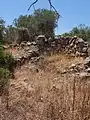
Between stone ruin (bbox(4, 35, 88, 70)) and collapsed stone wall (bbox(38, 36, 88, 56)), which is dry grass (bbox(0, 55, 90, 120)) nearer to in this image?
stone ruin (bbox(4, 35, 88, 70))

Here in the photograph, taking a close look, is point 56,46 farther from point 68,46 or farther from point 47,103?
point 47,103

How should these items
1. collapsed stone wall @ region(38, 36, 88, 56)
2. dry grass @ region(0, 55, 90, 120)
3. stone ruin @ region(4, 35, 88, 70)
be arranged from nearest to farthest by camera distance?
dry grass @ region(0, 55, 90, 120) < stone ruin @ region(4, 35, 88, 70) < collapsed stone wall @ region(38, 36, 88, 56)

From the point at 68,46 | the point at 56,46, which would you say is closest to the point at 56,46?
the point at 56,46

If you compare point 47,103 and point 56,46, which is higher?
point 47,103

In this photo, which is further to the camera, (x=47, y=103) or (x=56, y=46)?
(x=56, y=46)

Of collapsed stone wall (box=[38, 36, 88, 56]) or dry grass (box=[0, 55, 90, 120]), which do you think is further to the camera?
collapsed stone wall (box=[38, 36, 88, 56])

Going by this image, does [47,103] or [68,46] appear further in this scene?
[68,46]

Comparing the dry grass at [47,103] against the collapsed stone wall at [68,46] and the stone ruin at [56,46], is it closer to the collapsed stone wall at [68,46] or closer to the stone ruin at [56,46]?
the stone ruin at [56,46]

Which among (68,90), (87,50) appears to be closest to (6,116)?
(68,90)

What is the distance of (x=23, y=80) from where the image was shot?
776 cm

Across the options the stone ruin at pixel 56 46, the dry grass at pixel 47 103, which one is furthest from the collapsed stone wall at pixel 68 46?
the dry grass at pixel 47 103

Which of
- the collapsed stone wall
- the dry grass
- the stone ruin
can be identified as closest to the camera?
the dry grass

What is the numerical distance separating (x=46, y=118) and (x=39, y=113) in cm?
28

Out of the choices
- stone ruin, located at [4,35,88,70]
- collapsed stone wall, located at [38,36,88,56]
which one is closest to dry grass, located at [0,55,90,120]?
stone ruin, located at [4,35,88,70]
